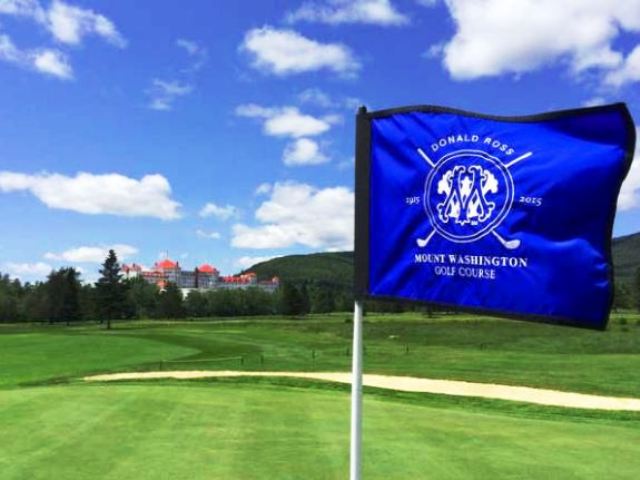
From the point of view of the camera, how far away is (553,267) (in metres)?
3.84

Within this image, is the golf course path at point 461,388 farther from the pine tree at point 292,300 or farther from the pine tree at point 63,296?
the pine tree at point 292,300

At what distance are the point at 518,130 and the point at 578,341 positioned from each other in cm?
5843

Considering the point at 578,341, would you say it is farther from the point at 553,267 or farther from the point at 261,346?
the point at 553,267

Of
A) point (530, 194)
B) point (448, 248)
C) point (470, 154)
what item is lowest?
point (448, 248)

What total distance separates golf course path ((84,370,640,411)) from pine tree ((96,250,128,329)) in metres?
67.7

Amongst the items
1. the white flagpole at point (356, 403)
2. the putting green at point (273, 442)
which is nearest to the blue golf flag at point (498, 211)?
the white flagpole at point (356, 403)

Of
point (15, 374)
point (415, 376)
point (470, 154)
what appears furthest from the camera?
point (15, 374)

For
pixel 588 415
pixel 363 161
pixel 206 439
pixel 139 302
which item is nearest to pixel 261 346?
pixel 588 415

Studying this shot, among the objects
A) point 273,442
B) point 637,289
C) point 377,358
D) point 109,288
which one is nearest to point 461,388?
point 377,358

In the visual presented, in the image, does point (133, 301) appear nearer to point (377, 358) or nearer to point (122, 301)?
point (122, 301)

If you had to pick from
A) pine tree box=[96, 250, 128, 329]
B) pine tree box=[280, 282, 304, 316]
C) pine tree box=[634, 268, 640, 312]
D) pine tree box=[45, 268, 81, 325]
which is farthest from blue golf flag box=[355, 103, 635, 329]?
pine tree box=[634, 268, 640, 312]

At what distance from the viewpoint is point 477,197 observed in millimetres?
4090

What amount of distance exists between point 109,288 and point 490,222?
3825 inches

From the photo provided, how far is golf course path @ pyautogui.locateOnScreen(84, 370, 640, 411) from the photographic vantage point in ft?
75.5
